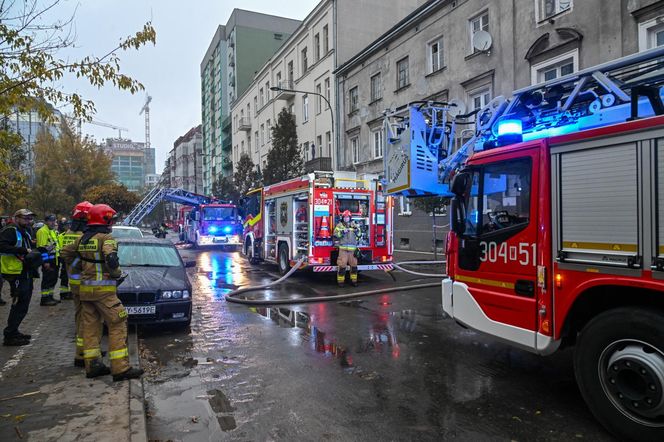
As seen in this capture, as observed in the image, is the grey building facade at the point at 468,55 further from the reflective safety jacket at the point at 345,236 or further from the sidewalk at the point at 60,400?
the sidewalk at the point at 60,400

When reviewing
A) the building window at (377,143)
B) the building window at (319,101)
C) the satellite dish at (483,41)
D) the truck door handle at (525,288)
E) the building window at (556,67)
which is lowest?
the truck door handle at (525,288)

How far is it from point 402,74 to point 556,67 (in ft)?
30.0

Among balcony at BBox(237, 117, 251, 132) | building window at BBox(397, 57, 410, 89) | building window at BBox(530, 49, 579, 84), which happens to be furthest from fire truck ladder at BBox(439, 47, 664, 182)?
balcony at BBox(237, 117, 251, 132)

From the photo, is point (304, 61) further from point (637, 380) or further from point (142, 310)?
point (637, 380)

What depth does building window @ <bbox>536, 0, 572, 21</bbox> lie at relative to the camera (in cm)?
1404

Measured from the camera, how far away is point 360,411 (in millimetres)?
4059

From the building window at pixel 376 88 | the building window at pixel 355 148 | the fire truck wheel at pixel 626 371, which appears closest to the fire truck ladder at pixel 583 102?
the fire truck wheel at pixel 626 371

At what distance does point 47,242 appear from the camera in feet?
28.3

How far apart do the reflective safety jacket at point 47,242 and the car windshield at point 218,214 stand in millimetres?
16343

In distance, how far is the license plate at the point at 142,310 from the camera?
→ 6488mm

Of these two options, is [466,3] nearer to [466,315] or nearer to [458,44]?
[458,44]

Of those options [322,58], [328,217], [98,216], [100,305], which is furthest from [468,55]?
[100,305]

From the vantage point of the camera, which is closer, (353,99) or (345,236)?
(345,236)

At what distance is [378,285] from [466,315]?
21.2 ft
